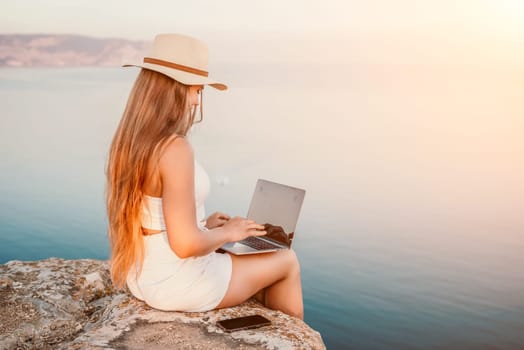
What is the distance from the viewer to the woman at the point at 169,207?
3.22 metres

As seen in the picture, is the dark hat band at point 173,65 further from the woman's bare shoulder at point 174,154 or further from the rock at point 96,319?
the rock at point 96,319

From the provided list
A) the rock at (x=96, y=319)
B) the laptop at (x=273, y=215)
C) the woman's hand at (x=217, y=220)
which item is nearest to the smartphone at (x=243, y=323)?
the rock at (x=96, y=319)

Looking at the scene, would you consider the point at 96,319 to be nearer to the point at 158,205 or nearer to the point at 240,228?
the point at 158,205

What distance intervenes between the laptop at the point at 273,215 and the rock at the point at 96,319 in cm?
38

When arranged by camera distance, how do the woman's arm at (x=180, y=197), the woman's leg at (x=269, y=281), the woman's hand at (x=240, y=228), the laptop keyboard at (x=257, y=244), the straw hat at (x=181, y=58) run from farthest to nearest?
1. the laptop keyboard at (x=257, y=244)
2. the woman's leg at (x=269, y=281)
3. the woman's hand at (x=240, y=228)
4. the straw hat at (x=181, y=58)
5. the woman's arm at (x=180, y=197)

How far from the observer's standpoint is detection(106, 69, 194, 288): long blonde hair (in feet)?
10.7

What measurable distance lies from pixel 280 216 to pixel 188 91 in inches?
38.6

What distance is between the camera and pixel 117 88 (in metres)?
27.6

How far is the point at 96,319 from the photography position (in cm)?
413

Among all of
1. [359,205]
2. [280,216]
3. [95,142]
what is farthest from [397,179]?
[280,216]

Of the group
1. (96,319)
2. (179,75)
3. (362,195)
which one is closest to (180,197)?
(179,75)

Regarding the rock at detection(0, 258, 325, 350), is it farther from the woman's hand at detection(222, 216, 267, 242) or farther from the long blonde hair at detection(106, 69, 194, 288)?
the woman's hand at detection(222, 216, 267, 242)

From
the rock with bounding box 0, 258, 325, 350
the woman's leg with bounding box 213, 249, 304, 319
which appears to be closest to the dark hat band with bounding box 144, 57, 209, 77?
the woman's leg with bounding box 213, 249, 304, 319

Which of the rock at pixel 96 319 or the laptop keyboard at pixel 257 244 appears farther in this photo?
the laptop keyboard at pixel 257 244
